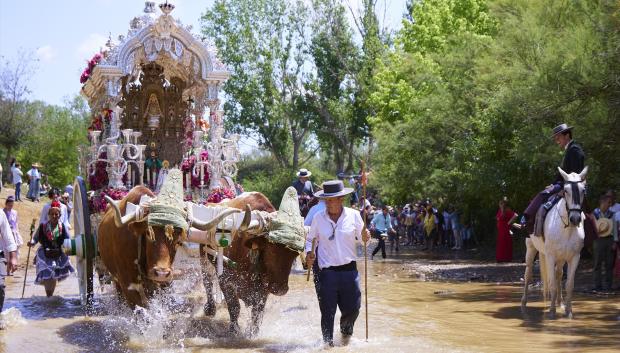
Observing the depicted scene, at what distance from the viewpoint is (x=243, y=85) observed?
5472 centimetres

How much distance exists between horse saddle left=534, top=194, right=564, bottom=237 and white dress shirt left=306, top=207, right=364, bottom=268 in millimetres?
4236

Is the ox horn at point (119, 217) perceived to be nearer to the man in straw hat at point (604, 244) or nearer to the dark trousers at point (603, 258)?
the man in straw hat at point (604, 244)

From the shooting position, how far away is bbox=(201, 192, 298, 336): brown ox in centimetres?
983

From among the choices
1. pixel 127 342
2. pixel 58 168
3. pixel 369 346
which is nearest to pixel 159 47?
pixel 127 342

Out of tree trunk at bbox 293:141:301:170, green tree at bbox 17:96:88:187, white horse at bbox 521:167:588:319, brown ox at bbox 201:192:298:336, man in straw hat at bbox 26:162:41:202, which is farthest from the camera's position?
tree trunk at bbox 293:141:301:170

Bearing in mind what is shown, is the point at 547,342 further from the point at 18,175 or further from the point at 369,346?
the point at 18,175

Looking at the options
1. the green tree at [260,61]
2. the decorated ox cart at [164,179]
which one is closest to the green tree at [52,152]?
the green tree at [260,61]

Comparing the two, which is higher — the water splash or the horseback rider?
the horseback rider

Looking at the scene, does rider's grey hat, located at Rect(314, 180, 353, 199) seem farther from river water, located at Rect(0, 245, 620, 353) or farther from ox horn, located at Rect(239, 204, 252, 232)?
river water, located at Rect(0, 245, 620, 353)

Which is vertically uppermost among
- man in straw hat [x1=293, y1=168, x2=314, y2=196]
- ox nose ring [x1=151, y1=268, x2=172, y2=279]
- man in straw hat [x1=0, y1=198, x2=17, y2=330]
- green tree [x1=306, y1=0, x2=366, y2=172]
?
green tree [x1=306, y1=0, x2=366, y2=172]

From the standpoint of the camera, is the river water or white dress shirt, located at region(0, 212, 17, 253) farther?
white dress shirt, located at region(0, 212, 17, 253)

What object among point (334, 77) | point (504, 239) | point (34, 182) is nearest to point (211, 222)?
point (504, 239)

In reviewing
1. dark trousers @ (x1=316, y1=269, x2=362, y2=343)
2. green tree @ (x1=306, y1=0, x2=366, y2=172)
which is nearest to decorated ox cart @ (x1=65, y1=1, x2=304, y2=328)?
dark trousers @ (x1=316, y1=269, x2=362, y2=343)

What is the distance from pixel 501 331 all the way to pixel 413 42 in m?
25.3
